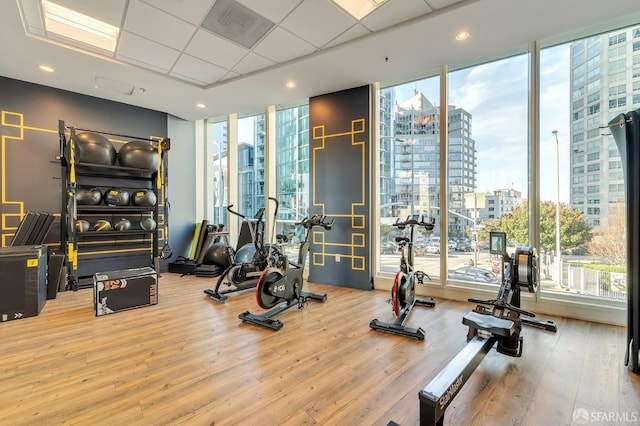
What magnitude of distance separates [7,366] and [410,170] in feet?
17.1

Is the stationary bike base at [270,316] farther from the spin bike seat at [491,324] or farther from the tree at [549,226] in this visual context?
the tree at [549,226]

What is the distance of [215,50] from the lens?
3.97m

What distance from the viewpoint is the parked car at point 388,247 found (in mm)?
5070

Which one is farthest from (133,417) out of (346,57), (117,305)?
(346,57)

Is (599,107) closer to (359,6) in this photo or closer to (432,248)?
(432,248)

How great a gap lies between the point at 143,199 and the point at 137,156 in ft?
2.58

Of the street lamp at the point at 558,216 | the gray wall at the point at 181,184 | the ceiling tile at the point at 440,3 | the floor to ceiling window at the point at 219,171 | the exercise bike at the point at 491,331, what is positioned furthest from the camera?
the floor to ceiling window at the point at 219,171

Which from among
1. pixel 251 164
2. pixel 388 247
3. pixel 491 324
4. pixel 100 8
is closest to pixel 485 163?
pixel 388 247

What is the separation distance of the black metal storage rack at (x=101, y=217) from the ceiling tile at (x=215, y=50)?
205cm

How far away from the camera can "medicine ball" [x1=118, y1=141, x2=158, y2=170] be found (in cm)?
522

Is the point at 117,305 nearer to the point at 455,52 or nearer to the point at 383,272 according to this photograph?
the point at 383,272

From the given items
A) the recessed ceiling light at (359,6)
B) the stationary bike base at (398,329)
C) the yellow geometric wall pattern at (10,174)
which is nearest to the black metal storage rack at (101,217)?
the yellow geometric wall pattern at (10,174)

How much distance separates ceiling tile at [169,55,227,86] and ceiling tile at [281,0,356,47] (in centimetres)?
161

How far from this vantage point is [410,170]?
4.89 meters
